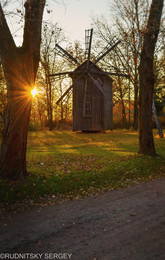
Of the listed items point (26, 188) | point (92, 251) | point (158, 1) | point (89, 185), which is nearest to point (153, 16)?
point (158, 1)

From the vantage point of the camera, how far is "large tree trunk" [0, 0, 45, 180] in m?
8.48

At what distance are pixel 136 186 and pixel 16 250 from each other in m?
5.86

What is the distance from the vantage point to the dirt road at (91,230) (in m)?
4.79

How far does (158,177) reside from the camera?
11086 millimetres

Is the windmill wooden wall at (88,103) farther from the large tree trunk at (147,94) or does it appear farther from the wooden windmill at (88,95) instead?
the large tree trunk at (147,94)

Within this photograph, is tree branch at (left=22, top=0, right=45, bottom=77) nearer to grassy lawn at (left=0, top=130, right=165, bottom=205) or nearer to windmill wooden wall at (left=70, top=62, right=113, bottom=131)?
grassy lawn at (left=0, top=130, right=165, bottom=205)

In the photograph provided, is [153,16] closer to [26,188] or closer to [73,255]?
[26,188]

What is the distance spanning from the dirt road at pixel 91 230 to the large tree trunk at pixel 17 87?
2.17 m

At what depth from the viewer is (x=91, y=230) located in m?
5.73

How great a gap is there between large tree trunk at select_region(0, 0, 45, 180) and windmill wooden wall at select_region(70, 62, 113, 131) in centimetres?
2100

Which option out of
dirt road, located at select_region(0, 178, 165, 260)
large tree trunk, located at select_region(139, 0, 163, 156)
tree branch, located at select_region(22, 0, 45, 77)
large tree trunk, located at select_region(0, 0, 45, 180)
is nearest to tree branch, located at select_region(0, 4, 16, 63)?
large tree trunk, located at select_region(0, 0, 45, 180)

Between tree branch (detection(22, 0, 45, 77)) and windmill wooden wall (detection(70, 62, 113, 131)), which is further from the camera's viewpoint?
windmill wooden wall (detection(70, 62, 113, 131))

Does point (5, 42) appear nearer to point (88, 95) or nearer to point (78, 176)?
point (78, 176)

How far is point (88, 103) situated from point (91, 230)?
25.5 meters
